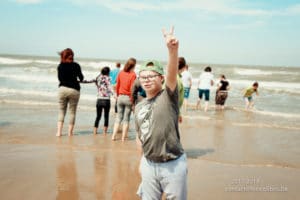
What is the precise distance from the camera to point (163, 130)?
8.04ft

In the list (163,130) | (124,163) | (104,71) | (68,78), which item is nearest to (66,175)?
(124,163)

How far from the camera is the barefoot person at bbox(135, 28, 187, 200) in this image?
2451 millimetres

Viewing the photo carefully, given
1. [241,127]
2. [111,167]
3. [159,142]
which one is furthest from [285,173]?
[241,127]

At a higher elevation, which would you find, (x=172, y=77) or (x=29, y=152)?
(x=172, y=77)

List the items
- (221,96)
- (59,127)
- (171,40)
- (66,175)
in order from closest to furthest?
(171,40) → (66,175) → (59,127) → (221,96)

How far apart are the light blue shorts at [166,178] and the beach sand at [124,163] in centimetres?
150

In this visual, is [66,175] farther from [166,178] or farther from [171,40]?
[171,40]

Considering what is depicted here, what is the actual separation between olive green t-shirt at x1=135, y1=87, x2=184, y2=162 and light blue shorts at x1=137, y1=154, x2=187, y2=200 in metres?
0.06

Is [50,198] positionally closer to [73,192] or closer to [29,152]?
[73,192]

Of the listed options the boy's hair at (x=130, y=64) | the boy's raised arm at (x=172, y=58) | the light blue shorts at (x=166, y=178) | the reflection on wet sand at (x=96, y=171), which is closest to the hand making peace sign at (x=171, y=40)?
the boy's raised arm at (x=172, y=58)

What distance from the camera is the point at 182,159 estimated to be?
252 cm

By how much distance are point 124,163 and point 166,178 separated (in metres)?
2.97

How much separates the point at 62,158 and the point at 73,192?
1557 millimetres

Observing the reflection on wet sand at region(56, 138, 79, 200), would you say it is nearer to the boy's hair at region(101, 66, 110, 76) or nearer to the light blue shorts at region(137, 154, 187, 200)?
A: the light blue shorts at region(137, 154, 187, 200)
